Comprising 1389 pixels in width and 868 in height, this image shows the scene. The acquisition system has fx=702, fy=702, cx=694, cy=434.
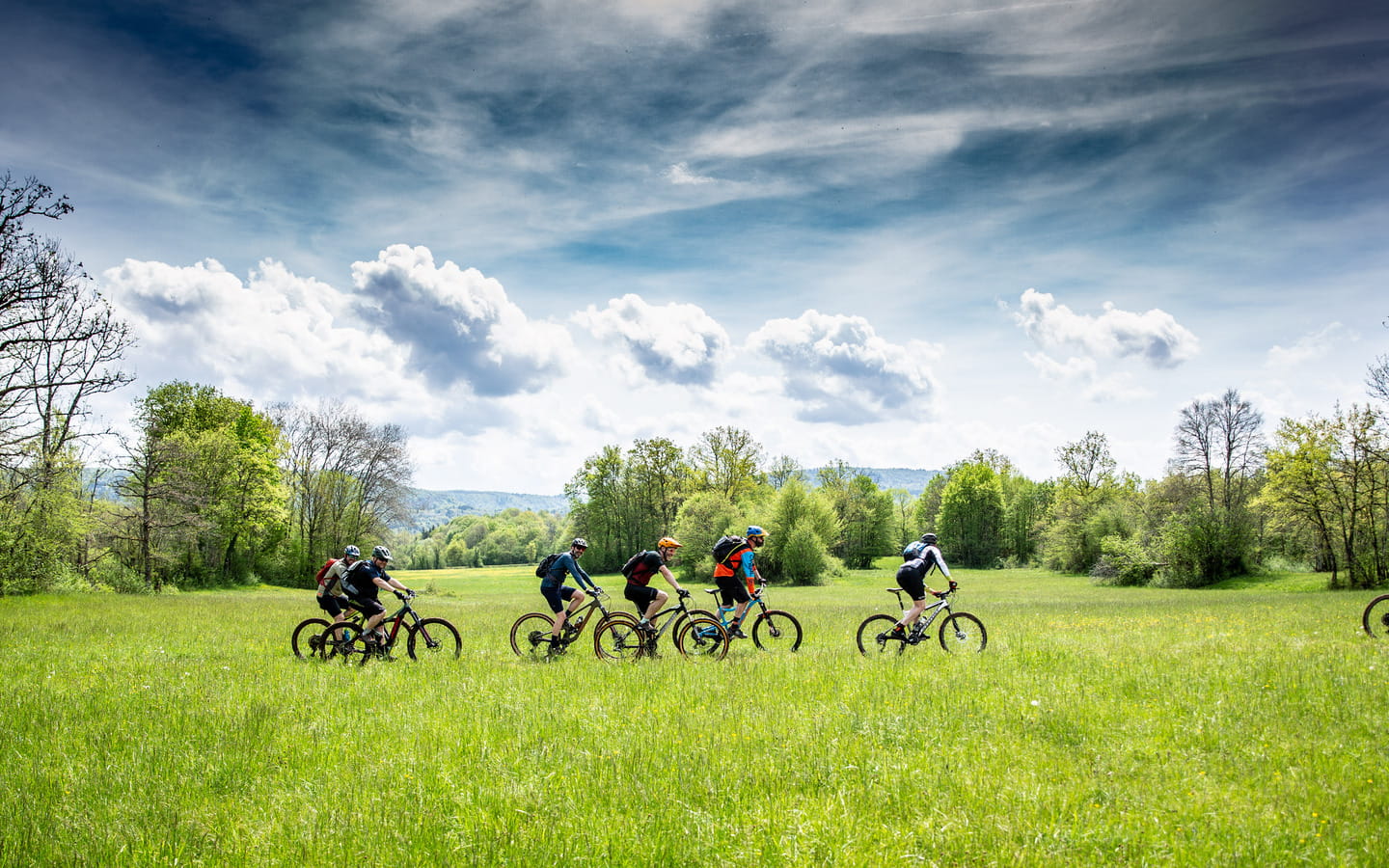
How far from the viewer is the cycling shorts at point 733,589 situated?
12943 mm

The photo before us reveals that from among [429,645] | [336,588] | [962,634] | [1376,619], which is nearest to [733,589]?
[962,634]

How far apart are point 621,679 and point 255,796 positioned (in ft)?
17.2

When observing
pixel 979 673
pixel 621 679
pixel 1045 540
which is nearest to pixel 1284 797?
pixel 979 673

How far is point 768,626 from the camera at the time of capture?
13617 millimetres

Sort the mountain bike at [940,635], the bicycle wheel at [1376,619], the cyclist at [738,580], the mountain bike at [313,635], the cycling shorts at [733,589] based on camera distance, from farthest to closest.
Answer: the bicycle wheel at [1376,619] → the mountain bike at [313,635] → the cycling shorts at [733,589] → the mountain bike at [940,635] → the cyclist at [738,580]

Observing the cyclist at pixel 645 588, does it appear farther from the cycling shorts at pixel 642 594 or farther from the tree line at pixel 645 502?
the tree line at pixel 645 502

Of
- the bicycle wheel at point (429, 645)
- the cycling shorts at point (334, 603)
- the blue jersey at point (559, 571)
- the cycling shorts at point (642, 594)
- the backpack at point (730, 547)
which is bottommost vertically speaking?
the bicycle wheel at point (429, 645)

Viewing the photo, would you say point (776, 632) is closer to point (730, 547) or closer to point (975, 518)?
point (730, 547)

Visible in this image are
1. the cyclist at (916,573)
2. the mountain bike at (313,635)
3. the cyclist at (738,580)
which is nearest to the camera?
the cyclist at (916,573)

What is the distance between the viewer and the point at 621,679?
34.6 ft

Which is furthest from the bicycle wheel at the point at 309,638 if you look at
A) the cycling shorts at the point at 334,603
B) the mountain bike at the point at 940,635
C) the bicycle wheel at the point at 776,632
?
the mountain bike at the point at 940,635

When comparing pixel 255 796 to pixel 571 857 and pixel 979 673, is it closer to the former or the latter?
pixel 571 857

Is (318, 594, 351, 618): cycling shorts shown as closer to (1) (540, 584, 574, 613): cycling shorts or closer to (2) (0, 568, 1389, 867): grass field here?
(2) (0, 568, 1389, 867): grass field

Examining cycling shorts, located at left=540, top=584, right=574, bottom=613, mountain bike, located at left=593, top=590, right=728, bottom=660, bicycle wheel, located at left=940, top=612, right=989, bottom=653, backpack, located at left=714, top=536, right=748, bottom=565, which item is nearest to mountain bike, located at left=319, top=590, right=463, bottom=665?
cycling shorts, located at left=540, top=584, right=574, bottom=613
